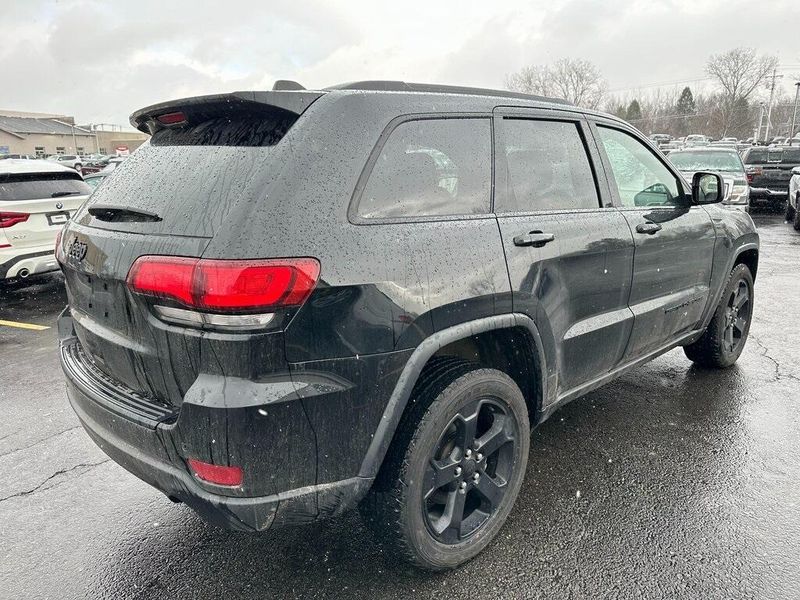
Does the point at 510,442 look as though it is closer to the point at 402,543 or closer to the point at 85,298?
the point at 402,543

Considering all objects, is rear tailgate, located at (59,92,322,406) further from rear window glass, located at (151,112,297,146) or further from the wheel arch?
the wheel arch

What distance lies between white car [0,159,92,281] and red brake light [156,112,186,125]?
5098 mm

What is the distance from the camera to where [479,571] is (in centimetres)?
234

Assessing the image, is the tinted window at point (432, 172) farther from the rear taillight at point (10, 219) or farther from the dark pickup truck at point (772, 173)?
the dark pickup truck at point (772, 173)

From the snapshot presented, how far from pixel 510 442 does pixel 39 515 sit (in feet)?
7.45

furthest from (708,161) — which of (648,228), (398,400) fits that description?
(398,400)

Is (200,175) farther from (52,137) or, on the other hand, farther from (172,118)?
(52,137)

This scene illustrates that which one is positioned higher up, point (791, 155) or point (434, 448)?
point (791, 155)

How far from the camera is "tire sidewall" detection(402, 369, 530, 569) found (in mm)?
2074

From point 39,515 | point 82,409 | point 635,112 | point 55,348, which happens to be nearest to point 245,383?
point 82,409

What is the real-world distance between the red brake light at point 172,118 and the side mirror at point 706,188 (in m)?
3.04

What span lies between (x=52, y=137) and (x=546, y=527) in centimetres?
9194

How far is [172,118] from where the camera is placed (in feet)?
7.48

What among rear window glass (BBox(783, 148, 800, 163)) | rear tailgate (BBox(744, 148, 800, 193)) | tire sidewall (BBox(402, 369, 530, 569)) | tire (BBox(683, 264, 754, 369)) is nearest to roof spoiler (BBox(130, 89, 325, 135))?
tire sidewall (BBox(402, 369, 530, 569))
